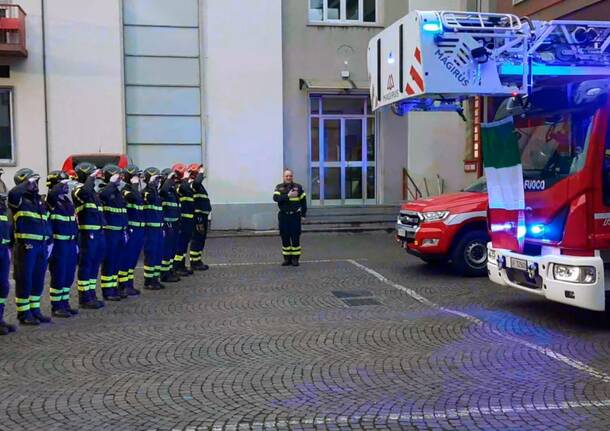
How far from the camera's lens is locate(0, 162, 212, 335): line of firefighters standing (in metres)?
7.68

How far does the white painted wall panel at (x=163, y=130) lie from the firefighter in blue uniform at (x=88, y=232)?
1022 centimetres

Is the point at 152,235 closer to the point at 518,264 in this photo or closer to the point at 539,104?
the point at 518,264

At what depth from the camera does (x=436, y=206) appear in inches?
438

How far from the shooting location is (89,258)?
8766mm

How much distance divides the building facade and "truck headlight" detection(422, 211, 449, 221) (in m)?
8.91

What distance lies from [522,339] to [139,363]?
4.03 m

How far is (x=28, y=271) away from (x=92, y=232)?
1.17 m

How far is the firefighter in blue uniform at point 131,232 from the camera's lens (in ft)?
31.9

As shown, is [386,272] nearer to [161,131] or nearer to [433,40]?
[433,40]

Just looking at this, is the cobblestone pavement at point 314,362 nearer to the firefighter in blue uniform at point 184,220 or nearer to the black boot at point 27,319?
the black boot at point 27,319

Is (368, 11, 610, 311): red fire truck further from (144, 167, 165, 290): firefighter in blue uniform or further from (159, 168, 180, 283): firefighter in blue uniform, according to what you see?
(159, 168, 180, 283): firefighter in blue uniform

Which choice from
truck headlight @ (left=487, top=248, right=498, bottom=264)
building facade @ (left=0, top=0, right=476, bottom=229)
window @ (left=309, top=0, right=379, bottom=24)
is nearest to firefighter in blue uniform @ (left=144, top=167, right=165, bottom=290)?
truck headlight @ (left=487, top=248, right=498, bottom=264)

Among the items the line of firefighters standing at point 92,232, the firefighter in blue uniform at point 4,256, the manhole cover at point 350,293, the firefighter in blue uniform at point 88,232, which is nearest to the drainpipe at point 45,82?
the line of firefighters standing at point 92,232

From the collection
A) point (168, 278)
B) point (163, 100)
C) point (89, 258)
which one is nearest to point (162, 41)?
point (163, 100)
